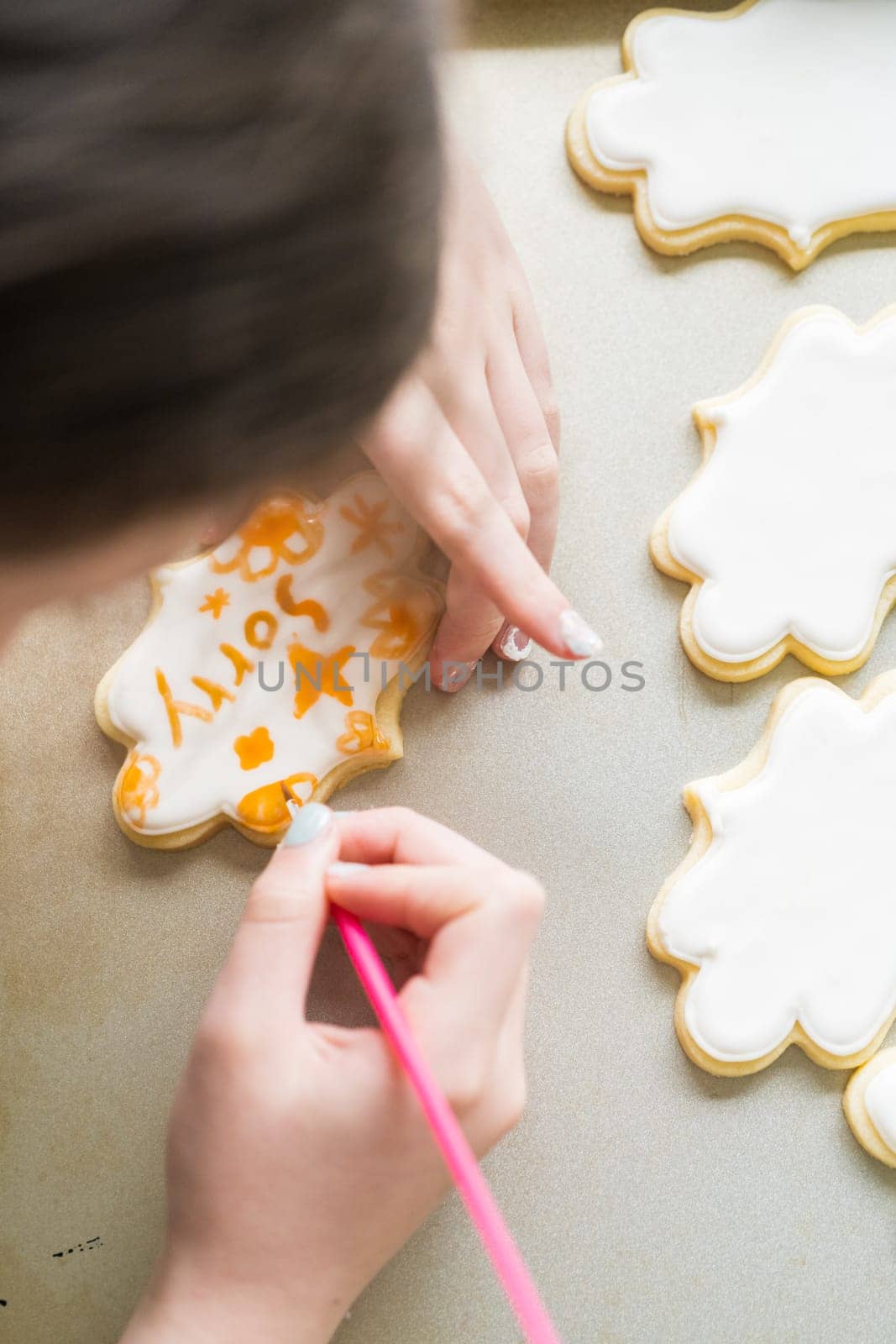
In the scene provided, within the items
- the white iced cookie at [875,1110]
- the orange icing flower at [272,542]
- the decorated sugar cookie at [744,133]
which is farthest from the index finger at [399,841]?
the decorated sugar cookie at [744,133]

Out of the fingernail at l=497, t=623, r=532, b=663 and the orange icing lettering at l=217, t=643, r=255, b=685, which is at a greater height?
the orange icing lettering at l=217, t=643, r=255, b=685

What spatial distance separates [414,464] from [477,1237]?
1.62ft

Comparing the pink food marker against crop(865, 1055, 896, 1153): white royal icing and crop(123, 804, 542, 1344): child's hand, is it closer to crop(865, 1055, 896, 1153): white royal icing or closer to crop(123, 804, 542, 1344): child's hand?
crop(123, 804, 542, 1344): child's hand

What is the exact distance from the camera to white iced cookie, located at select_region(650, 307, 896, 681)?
2.53ft

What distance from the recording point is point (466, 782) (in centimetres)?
75

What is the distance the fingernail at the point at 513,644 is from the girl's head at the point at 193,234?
Result: 407 mm

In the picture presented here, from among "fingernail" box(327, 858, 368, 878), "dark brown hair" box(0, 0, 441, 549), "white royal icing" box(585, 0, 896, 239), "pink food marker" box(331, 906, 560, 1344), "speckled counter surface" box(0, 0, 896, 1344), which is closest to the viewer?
"dark brown hair" box(0, 0, 441, 549)

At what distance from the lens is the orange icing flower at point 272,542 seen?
0.75 m

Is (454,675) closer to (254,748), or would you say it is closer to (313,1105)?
(254,748)

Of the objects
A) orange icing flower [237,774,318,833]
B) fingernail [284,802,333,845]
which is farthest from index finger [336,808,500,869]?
orange icing flower [237,774,318,833]

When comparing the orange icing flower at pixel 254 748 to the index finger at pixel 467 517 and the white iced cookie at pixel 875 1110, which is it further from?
the white iced cookie at pixel 875 1110

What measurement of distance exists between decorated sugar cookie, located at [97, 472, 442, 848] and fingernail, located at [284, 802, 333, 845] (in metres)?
0.11

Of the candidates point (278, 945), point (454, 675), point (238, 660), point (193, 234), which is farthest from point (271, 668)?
point (193, 234)

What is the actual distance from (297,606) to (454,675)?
4.8 inches
